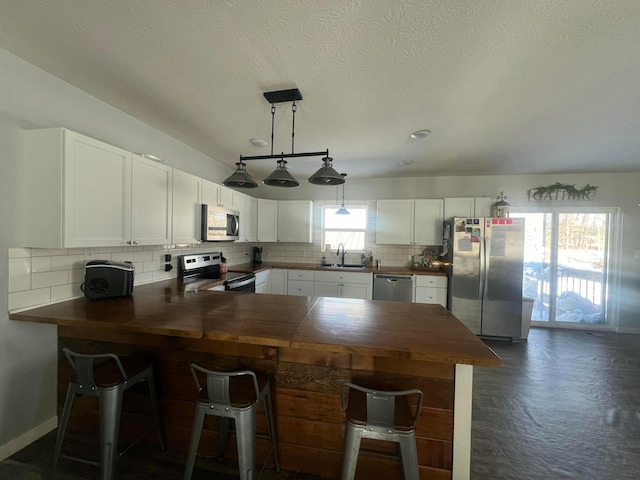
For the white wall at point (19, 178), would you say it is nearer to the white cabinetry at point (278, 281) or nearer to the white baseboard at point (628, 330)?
the white cabinetry at point (278, 281)

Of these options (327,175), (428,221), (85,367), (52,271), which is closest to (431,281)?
(428,221)

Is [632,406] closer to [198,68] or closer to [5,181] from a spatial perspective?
[198,68]

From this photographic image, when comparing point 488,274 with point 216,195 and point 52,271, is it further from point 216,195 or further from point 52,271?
point 52,271

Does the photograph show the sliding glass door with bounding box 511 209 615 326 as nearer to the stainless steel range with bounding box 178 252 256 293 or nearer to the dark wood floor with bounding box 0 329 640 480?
the dark wood floor with bounding box 0 329 640 480

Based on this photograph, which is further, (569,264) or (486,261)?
(569,264)

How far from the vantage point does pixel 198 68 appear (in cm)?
157

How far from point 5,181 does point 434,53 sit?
2.72 metres

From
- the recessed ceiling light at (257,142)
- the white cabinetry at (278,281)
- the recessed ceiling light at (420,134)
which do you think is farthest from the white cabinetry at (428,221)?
the recessed ceiling light at (257,142)

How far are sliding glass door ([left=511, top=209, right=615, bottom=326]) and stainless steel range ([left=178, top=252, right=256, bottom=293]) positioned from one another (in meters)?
4.39

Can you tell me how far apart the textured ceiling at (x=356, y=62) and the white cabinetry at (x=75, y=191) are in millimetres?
526

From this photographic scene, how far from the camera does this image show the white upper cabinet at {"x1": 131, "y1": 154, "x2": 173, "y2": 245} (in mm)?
A: 2002

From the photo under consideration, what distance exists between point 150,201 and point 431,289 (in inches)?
149

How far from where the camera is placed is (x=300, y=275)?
411 centimetres

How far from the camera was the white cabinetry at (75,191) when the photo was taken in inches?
60.2
